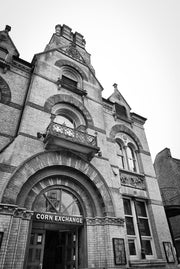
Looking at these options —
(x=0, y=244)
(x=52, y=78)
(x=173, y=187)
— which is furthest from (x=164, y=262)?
(x=52, y=78)

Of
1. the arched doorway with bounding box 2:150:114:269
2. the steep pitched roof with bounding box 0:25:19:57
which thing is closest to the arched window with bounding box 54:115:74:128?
the arched doorway with bounding box 2:150:114:269

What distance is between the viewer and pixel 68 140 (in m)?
8.98

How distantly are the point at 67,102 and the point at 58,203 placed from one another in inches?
242

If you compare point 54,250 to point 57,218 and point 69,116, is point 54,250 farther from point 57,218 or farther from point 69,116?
point 69,116

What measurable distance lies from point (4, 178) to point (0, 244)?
2302 mm

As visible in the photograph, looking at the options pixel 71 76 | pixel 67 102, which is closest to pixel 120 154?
pixel 67 102

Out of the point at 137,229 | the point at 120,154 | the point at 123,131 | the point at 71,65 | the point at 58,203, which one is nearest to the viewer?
the point at 58,203

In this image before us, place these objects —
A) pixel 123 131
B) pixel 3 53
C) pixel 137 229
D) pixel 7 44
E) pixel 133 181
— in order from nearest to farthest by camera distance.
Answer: pixel 137 229
pixel 3 53
pixel 133 181
pixel 7 44
pixel 123 131

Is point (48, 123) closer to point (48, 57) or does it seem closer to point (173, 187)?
point (48, 57)

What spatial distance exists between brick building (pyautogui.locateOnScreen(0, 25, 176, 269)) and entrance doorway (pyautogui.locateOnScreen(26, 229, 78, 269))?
0.13 ft

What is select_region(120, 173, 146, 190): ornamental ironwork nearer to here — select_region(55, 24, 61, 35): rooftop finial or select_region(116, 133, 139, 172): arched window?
select_region(116, 133, 139, 172): arched window

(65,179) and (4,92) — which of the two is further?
(4,92)

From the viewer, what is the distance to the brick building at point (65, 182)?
7508mm

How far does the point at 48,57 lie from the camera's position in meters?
12.9
